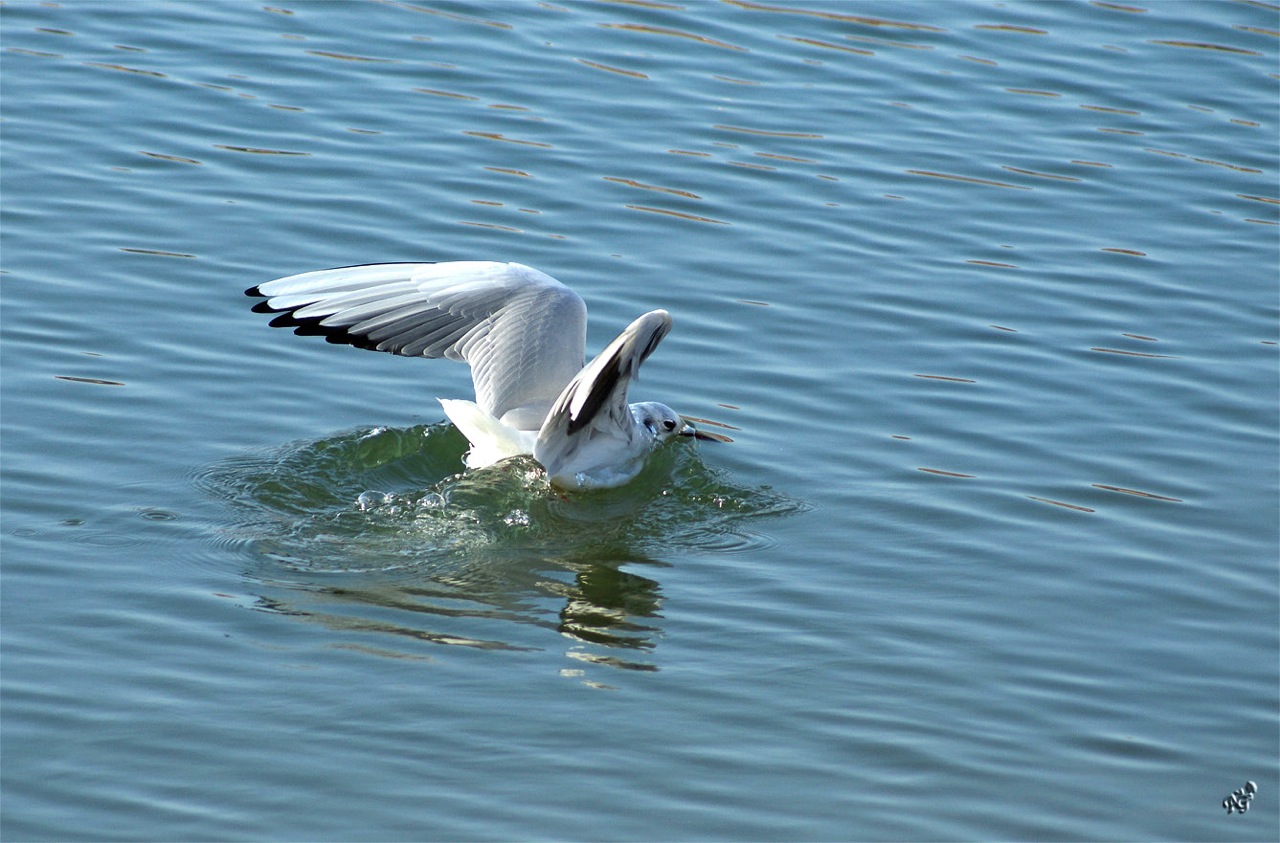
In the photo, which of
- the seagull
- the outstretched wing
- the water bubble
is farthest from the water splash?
the outstretched wing

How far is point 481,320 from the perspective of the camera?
28.1ft

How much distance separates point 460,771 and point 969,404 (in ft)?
14.7

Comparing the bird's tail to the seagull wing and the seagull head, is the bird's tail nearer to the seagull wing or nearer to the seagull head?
the seagull wing

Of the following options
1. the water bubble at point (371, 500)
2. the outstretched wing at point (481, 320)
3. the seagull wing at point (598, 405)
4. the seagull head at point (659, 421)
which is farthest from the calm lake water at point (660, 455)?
the outstretched wing at point (481, 320)

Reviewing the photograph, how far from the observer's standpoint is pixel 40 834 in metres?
5.21

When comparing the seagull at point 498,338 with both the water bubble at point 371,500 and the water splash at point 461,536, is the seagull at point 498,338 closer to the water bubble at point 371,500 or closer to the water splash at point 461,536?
the water splash at point 461,536

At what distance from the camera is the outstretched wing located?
8414 mm

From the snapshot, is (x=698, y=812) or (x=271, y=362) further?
(x=271, y=362)

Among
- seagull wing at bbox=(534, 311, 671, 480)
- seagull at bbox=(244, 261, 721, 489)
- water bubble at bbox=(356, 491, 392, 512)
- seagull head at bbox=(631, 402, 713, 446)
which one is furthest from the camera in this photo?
seagull head at bbox=(631, 402, 713, 446)

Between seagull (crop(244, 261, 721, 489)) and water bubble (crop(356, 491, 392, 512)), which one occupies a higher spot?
seagull (crop(244, 261, 721, 489))

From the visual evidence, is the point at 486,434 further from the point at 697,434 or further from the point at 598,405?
the point at 697,434

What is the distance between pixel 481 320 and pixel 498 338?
5.3 inches

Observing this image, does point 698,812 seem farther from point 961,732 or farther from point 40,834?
point 40,834

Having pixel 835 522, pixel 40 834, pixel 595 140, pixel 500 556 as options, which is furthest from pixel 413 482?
pixel 595 140
